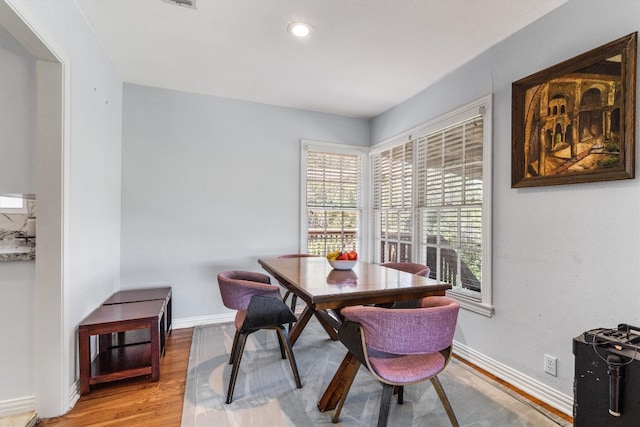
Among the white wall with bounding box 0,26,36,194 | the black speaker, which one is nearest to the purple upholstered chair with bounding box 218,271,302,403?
the white wall with bounding box 0,26,36,194

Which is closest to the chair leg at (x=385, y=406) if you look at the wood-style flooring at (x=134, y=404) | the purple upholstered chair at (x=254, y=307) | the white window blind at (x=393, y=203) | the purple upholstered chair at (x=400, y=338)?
the purple upholstered chair at (x=400, y=338)

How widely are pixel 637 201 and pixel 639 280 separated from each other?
0.42 metres

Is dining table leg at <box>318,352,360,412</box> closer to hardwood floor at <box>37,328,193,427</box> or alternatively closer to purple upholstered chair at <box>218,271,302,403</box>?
purple upholstered chair at <box>218,271,302,403</box>

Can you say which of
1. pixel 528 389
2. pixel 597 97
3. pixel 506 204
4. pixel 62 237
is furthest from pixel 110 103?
pixel 528 389

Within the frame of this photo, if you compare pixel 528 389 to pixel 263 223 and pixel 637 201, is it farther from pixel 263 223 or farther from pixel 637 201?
pixel 263 223

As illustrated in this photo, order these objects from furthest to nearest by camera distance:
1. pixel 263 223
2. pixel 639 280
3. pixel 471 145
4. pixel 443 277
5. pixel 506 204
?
pixel 263 223, pixel 443 277, pixel 471 145, pixel 506 204, pixel 639 280

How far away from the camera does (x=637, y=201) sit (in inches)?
62.8

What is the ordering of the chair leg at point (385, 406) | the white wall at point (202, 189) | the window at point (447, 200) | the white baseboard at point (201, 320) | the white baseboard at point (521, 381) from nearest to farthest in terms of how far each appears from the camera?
the chair leg at point (385, 406) < the white baseboard at point (521, 381) < the window at point (447, 200) < the white wall at point (202, 189) < the white baseboard at point (201, 320)

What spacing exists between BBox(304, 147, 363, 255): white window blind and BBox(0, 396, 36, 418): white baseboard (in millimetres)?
2703

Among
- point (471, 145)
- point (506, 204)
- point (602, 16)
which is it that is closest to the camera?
point (602, 16)

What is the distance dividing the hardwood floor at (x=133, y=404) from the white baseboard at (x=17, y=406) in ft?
0.47

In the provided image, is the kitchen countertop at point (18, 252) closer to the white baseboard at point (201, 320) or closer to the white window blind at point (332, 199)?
the white baseboard at point (201, 320)

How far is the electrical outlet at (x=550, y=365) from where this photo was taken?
193 cm

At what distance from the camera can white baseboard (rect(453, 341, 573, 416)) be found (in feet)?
6.17
